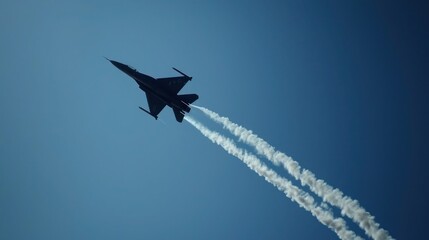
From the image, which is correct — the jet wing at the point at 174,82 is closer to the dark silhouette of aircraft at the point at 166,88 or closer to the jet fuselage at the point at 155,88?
the dark silhouette of aircraft at the point at 166,88

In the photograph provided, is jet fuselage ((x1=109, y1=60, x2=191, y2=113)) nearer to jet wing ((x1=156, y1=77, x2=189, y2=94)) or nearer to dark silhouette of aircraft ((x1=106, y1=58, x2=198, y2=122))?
dark silhouette of aircraft ((x1=106, y1=58, x2=198, y2=122))

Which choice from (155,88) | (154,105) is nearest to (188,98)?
(155,88)

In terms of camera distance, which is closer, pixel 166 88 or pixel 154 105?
pixel 166 88

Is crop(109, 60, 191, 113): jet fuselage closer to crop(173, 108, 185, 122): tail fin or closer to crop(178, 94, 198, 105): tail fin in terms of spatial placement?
crop(178, 94, 198, 105): tail fin

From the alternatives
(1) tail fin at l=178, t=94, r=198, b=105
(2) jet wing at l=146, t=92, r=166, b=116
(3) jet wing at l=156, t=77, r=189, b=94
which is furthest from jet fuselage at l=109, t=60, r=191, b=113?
(2) jet wing at l=146, t=92, r=166, b=116

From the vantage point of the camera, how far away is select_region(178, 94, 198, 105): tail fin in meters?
48.2

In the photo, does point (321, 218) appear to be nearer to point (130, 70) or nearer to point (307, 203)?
point (307, 203)

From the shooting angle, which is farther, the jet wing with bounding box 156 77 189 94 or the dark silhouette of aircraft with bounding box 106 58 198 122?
the jet wing with bounding box 156 77 189 94

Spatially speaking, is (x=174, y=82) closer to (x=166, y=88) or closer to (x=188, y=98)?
(x=166, y=88)

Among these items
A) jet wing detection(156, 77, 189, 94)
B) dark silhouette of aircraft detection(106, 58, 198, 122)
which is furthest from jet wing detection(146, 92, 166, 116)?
jet wing detection(156, 77, 189, 94)

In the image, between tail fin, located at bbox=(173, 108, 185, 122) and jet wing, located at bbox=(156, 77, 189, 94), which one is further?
tail fin, located at bbox=(173, 108, 185, 122)

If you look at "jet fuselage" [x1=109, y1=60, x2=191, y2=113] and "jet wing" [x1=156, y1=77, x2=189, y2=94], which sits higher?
"jet wing" [x1=156, y1=77, x2=189, y2=94]

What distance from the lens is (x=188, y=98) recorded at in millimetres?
48438

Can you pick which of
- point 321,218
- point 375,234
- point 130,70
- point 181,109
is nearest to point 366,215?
point 375,234
